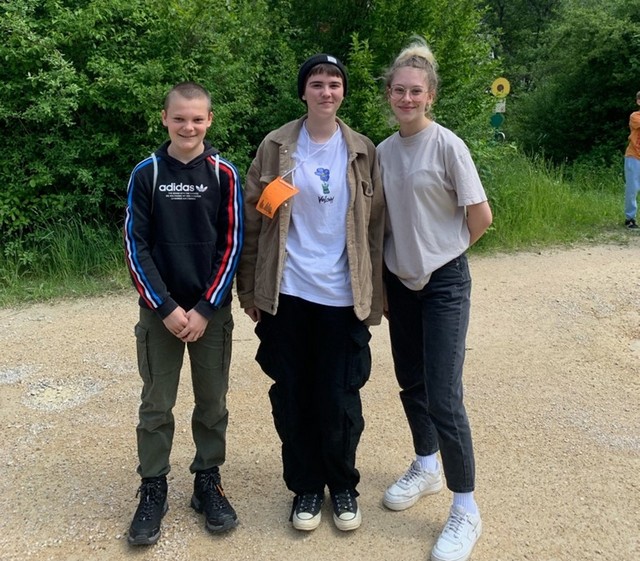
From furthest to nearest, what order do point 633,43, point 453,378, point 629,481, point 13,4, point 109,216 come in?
point 633,43 → point 109,216 → point 13,4 → point 629,481 → point 453,378

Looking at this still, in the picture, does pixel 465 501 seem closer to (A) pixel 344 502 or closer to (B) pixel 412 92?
(A) pixel 344 502

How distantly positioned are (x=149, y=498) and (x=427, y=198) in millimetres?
1751

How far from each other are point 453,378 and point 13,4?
569 cm

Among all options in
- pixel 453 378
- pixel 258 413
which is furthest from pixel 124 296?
pixel 453 378

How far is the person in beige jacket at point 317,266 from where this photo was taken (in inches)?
94.9

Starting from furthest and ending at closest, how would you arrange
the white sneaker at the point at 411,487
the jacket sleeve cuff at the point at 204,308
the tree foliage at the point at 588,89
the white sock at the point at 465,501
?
the tree foliage at the point at 588,89, the white sneaker at the point at 411,487, the white sock at the point at 465,501, the jacket sleeve cuff at the point at 204,308

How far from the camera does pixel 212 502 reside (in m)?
2.68

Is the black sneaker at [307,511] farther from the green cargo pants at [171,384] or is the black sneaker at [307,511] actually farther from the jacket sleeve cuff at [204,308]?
the jacket sleeve cuff at [204,308]

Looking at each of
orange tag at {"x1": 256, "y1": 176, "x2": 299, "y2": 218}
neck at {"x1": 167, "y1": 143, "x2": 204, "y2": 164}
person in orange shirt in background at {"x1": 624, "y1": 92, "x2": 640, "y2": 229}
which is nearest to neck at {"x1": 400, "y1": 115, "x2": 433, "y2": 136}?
orange tag at {"x1": 256, "y1": 176, "x2": 299, "y2": 218}

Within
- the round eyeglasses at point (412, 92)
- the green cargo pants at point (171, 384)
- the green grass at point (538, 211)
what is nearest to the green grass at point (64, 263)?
the green cargo pants at point (171, 384)

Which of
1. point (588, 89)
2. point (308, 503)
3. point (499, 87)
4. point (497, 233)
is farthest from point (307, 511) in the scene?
point (588, 89)

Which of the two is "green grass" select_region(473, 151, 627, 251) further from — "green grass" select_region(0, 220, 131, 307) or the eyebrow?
the eyebrow

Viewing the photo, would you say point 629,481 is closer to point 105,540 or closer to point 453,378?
point 453,378

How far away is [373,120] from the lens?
6.87 meters
